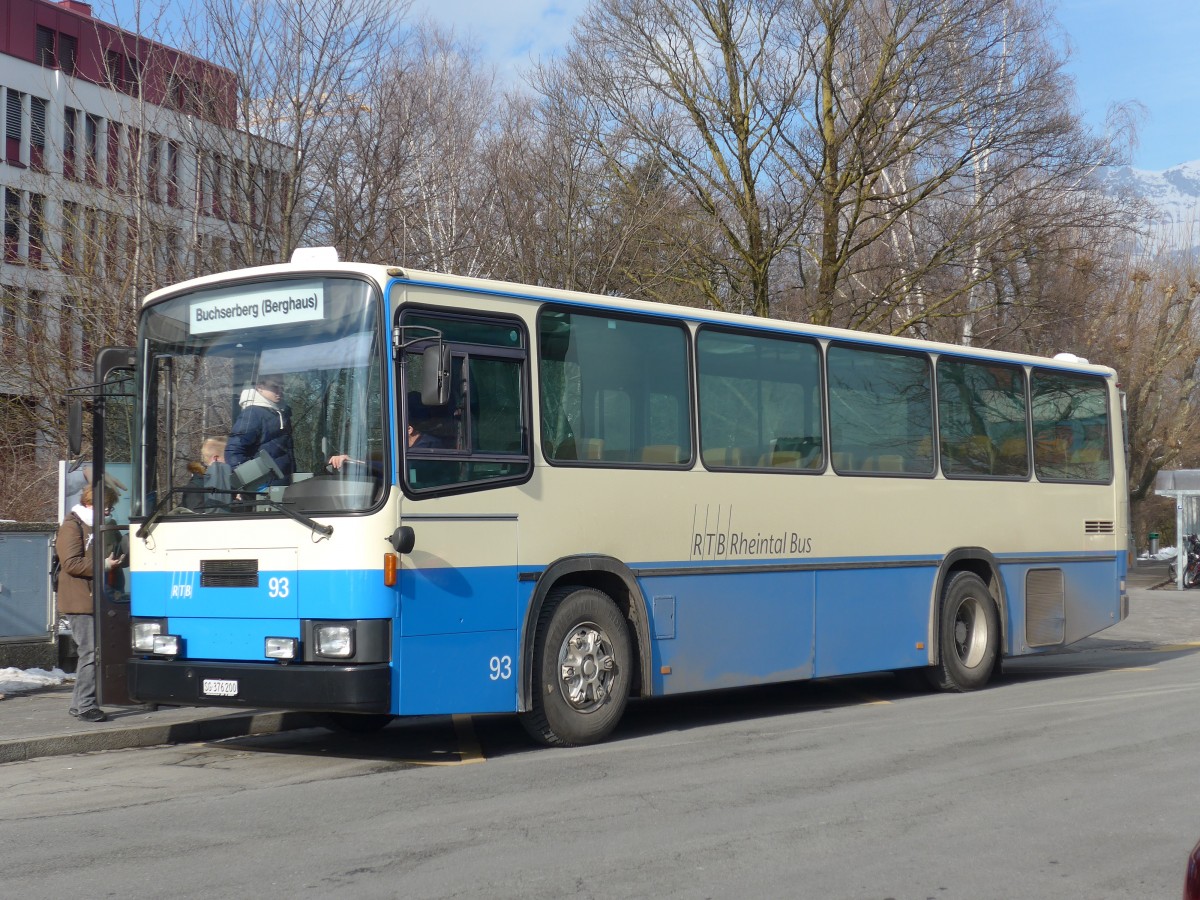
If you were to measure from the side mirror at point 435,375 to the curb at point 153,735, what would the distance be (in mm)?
3678

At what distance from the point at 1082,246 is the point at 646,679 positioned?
1822 centimetres

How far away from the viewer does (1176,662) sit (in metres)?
17.6

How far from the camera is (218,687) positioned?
9.12m

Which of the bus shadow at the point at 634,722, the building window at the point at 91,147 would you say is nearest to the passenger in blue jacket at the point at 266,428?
the bus shadow at the point at 634,722

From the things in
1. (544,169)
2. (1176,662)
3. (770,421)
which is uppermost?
(544,169)

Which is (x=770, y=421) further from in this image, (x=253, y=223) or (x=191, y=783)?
(x=253, y=223)

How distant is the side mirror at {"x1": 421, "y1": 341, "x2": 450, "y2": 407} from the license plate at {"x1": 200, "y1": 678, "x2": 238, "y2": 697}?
2.13 metres

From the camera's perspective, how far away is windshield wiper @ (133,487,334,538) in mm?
8883

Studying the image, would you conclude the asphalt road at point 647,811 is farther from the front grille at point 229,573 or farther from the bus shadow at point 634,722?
the front grille at point 229,573

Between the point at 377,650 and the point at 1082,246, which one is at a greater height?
the point at 1082,246

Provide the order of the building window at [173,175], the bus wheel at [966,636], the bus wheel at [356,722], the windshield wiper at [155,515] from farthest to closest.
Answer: the building window at [173,175]
the bus wheel at [966,636]
the bus wheel at [356,722]
the windshield wiper at [155,515]

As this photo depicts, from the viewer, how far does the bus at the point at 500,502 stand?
8.94 metres

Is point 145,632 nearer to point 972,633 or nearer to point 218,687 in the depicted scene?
point 218,687

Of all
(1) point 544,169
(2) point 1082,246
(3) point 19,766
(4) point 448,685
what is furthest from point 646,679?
(2) point 1082,246
